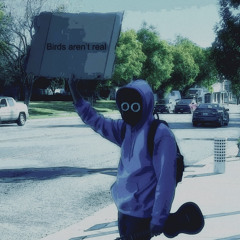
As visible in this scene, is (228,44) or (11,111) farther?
(11,111)

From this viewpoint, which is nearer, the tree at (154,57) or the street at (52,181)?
the street at (52,181)

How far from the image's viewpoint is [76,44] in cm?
247

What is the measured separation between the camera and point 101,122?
346cm

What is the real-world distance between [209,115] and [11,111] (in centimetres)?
1223

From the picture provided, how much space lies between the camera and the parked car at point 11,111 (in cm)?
2798

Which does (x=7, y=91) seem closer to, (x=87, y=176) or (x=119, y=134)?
(x=87, y=176)

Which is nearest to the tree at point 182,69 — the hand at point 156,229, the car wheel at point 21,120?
the car wheel at point 21,120

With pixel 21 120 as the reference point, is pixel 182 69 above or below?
above

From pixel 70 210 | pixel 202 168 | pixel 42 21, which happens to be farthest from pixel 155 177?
pixel 202 168

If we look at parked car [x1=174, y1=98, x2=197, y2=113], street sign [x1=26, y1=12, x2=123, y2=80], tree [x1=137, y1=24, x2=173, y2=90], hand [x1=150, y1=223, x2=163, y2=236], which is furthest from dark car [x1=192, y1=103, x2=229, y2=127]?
tree [x1=137, y1=24, x2=173, y2=90]

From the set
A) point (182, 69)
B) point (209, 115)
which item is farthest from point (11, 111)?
point (182, 69)

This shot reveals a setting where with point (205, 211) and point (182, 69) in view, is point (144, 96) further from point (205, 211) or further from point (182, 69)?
point (182, 69)

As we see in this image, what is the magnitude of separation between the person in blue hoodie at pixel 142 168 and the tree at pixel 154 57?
2667 inches

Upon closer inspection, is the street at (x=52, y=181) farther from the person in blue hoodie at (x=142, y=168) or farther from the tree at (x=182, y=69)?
the tree at (x=182, y=69)
